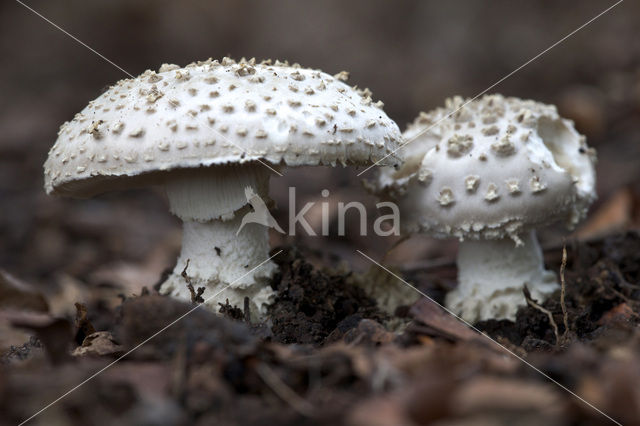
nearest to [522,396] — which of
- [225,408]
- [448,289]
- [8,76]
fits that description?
[225,408]

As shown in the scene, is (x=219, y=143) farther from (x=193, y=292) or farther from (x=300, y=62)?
(x=300, y=62)

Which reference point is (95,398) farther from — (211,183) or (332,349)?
(211,183)

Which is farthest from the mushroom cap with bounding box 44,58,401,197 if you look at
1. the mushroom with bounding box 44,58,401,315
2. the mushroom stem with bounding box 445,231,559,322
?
the mushroom stem with bounding box 445,231,559,322

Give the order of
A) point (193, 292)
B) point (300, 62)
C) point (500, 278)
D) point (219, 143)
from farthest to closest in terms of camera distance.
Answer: point (300, 62) → point (500, 278) → point (193, 292) → point (219, 143)

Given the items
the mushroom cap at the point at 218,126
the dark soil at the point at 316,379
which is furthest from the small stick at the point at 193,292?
the mushroom cap at the point at 218,126

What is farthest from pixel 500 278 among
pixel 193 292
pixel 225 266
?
pixel 193 292

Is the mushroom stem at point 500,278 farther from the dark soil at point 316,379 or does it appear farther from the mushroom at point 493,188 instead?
the dark soil at point 316,379
